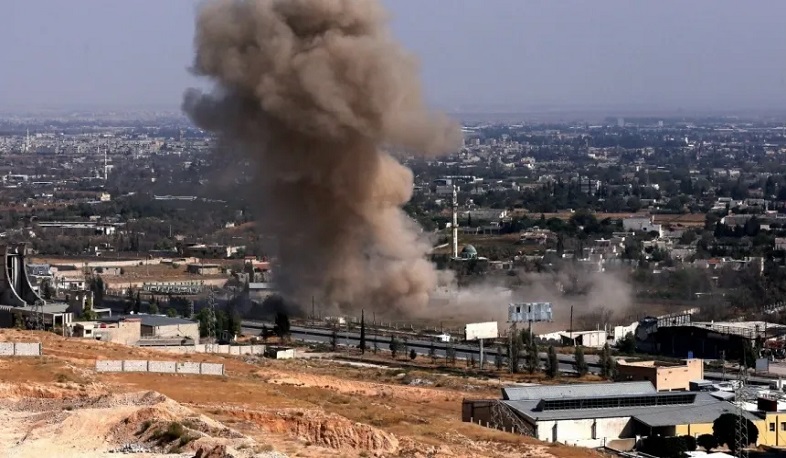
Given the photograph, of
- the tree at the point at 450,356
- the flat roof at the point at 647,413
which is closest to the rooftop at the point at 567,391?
the flat roof at the point at 647,413

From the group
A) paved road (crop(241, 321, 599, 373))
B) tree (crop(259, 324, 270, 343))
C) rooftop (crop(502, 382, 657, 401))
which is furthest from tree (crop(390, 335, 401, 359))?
rooftop (crop(502, 382, 657, 401))

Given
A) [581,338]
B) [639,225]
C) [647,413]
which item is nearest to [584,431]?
[647,413]

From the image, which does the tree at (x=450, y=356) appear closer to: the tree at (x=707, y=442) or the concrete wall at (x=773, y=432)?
the concrete wall at (x=773, y=432)

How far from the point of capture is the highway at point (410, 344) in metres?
55.9

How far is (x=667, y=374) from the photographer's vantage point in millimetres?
47844

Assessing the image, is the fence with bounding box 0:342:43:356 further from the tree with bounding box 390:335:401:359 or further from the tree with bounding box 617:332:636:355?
the tree with bounding box 617:332:636:355

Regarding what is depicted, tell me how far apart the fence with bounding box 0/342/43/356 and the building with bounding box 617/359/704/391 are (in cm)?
1696

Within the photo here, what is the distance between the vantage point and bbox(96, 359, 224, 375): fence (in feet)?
130

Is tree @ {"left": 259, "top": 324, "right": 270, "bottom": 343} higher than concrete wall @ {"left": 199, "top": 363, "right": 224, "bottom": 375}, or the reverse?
concrete wall @ {"left": 199, "top": 363, "right": 224, "bottom": 375}

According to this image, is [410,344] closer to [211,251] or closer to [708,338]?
[708,338]

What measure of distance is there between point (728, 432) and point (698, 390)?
289 inches

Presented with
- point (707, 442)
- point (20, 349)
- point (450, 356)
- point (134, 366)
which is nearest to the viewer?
point (707, 442)

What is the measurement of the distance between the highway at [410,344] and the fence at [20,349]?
19.5 meters

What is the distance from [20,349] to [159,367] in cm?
366
